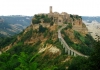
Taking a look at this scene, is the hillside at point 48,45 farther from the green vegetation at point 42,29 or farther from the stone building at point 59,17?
the stone building at point 59,17

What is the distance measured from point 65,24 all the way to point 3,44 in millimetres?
31032

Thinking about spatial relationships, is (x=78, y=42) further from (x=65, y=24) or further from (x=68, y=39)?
(x=65, y=24)

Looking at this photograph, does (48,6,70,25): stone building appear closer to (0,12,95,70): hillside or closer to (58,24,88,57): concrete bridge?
(0,12,95,70): hillside

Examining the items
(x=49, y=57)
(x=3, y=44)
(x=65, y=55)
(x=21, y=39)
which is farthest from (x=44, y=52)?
(x=3, y=44)

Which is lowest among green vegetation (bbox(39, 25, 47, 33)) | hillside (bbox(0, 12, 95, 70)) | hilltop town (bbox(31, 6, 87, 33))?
hillside (bbox(0, 12, 95, 70))

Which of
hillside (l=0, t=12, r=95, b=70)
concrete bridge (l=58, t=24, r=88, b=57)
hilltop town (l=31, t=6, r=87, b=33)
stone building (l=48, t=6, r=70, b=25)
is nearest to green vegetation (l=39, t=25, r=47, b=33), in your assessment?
hillside (l=0, t=12, r=95, b=70)

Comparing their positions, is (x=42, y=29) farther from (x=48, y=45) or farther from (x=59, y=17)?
(x=48, y=45)

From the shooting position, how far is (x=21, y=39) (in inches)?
3760

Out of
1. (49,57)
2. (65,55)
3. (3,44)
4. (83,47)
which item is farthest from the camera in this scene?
(3,44)

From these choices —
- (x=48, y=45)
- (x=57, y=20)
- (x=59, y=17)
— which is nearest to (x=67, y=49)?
(x=48, y=45)

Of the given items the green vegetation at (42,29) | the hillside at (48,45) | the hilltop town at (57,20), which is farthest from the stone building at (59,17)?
the green vegetation at (42,29)

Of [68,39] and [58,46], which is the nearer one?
[58,46]

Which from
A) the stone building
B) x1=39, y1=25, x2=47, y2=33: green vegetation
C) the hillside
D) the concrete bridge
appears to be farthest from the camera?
the stone building

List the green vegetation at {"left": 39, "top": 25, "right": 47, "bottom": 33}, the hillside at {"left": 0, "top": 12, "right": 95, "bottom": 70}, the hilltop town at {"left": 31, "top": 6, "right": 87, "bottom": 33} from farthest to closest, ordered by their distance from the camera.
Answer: the hilltop town at {"left": 31, "top": 6, "right": 87, "bottom": 33}, the green vegetation at {"left": 39, "top": 25, "right": 47, "bottom": 33}, the hillside at {"left": 0, "top": 12, "right": 95, "bottom": 70}
